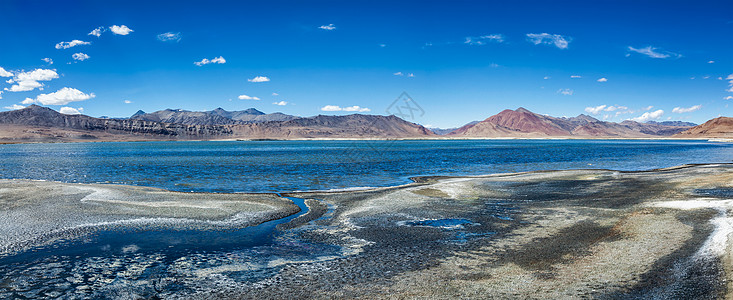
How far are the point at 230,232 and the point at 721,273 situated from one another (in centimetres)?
1282

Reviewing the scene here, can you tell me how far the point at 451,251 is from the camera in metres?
10.9

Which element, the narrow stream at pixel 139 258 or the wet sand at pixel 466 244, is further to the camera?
the narrow stream at pixel 139 258

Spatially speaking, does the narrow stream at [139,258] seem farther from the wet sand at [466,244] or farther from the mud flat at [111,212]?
the mud flat at [111,212]

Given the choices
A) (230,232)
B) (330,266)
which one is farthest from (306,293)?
(230,232)

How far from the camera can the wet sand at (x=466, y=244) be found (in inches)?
320

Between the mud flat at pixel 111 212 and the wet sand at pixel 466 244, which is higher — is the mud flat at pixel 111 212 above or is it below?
below

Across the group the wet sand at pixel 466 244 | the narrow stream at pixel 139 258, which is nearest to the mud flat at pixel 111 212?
the wet sand at pixel 466 244

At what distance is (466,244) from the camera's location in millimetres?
11625

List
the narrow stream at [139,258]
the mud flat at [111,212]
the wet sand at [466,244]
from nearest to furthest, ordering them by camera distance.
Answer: the wet sand at [466,244], the narrow stream at [139,258], the mud flat at [111,212]

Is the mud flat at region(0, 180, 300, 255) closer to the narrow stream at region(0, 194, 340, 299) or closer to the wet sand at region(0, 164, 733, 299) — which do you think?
the wet sand at region(0, 164, 733, 299)

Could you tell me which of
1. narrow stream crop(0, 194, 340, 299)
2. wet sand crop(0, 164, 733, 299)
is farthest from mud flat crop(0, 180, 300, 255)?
narrow stream crop(0, 194, 340, 299)

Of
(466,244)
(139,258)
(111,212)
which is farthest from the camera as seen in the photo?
(111,212)

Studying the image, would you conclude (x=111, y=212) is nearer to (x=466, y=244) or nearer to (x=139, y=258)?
(x=139, y=258)

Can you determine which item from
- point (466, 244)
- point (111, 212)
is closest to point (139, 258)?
point (111, 212)
